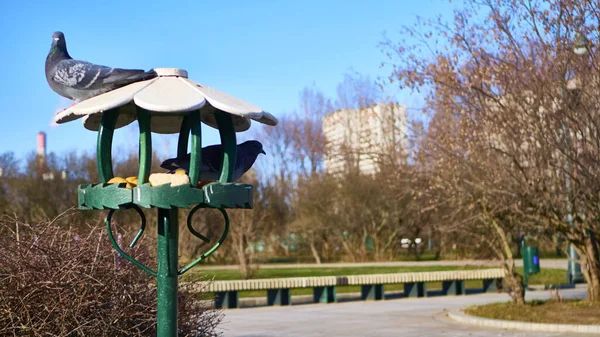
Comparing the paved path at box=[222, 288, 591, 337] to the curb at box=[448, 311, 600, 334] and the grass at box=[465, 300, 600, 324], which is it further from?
the grass at box=[465, 300, 600, 324]

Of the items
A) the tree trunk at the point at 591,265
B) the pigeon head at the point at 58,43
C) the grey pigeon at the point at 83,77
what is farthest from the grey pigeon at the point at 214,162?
the tree trunk at the point at 591,265

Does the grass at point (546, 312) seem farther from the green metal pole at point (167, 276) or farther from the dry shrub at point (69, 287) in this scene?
the green metal pole at point (167, 276)

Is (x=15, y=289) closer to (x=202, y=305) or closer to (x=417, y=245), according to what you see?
(x=202, y=305)

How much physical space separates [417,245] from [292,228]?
5939mm

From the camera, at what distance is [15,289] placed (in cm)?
635

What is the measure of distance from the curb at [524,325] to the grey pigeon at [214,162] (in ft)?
25.3

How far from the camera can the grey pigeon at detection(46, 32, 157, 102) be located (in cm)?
515

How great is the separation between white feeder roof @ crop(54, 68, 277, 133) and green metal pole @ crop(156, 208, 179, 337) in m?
0.72

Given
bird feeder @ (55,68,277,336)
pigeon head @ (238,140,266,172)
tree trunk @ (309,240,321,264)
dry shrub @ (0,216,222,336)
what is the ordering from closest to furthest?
bird feeder @ (55,68,277,336), pigeon head @ (238,140,266,172), dry shrub @ (0,216,222,336), tree trunk @ (309,240,321,264)

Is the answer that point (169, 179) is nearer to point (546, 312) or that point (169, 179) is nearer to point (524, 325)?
point (524, 325)

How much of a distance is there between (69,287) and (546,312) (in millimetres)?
9035

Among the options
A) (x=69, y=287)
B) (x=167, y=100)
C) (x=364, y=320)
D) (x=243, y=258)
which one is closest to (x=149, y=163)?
(x=167, y=100)

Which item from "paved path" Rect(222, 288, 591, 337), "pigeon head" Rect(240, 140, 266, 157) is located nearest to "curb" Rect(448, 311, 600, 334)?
"paved path" Rect(222, 288, 591, 337)

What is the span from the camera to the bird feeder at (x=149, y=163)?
4.93 meters
